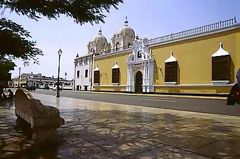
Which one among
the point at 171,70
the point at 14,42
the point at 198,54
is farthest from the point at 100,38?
the point at 14,42

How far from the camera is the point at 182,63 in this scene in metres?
31.5

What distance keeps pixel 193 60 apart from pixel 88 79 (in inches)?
1077

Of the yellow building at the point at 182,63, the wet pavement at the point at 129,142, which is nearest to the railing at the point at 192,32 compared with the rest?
the yellow building at the point at 182,63

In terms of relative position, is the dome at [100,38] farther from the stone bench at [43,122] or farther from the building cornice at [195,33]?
the stone bench at [43,122]

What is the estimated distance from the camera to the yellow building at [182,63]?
26812mm

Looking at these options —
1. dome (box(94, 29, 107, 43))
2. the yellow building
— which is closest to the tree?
the yellow building

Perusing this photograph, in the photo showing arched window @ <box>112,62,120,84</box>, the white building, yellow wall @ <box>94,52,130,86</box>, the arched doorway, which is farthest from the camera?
the white building

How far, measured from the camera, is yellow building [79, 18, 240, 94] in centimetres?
2681

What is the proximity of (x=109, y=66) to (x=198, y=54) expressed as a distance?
18.9 m

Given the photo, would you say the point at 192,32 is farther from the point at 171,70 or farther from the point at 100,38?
the point at 100,38

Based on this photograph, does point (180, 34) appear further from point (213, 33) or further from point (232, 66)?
point (232, 66)

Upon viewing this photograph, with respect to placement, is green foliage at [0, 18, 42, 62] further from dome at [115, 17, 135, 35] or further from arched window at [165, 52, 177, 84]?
dome at [115, 17, 135, 35]

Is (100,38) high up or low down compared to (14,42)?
up

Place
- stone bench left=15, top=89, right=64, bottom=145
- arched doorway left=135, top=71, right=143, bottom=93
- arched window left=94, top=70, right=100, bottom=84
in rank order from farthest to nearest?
1. arched window left=94, top=70, right=100, bottom=84
2. arched doorway left=135, top=71, right=143, bottom=93
3. stone bench left=15, top=89, right=64, bottom=145
